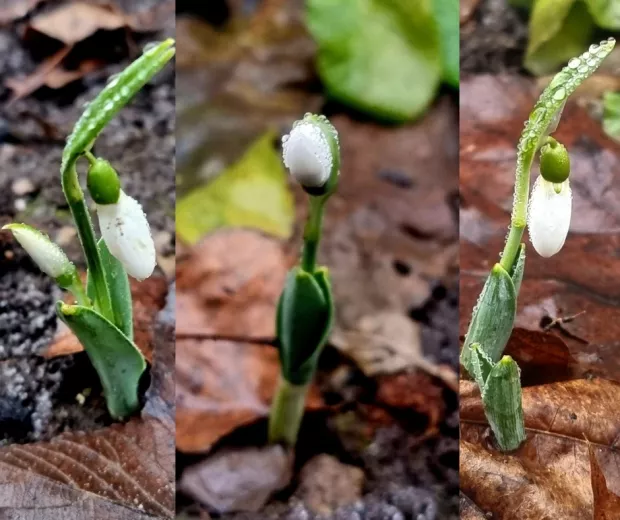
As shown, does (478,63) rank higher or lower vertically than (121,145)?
higher

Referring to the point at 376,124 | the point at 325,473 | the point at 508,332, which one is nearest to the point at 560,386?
the point at 508,332

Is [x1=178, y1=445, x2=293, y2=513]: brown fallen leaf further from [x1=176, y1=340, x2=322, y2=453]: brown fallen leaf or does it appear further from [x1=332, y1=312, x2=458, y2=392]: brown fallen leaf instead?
[x1=332, y1=312, x2=458, y2=392]: brown fallen leaf

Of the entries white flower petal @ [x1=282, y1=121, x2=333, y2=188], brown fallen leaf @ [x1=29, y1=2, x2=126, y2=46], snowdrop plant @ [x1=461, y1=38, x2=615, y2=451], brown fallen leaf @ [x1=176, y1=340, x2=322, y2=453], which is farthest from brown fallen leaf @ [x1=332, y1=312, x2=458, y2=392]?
brown fallen leaf @ [x1=29, y1=2, x2=126, y2=46]

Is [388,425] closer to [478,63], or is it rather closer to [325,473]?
[325,473]

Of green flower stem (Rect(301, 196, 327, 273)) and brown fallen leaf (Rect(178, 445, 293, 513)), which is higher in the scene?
green flower stem (Rect(301, 196, 327, 273))

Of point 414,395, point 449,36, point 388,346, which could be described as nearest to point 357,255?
point 388,346

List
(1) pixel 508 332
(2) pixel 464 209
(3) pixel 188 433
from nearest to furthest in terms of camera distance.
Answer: (1) pixel 508 332 → (2) pixel 464 209 → (3) pixel 188 433
